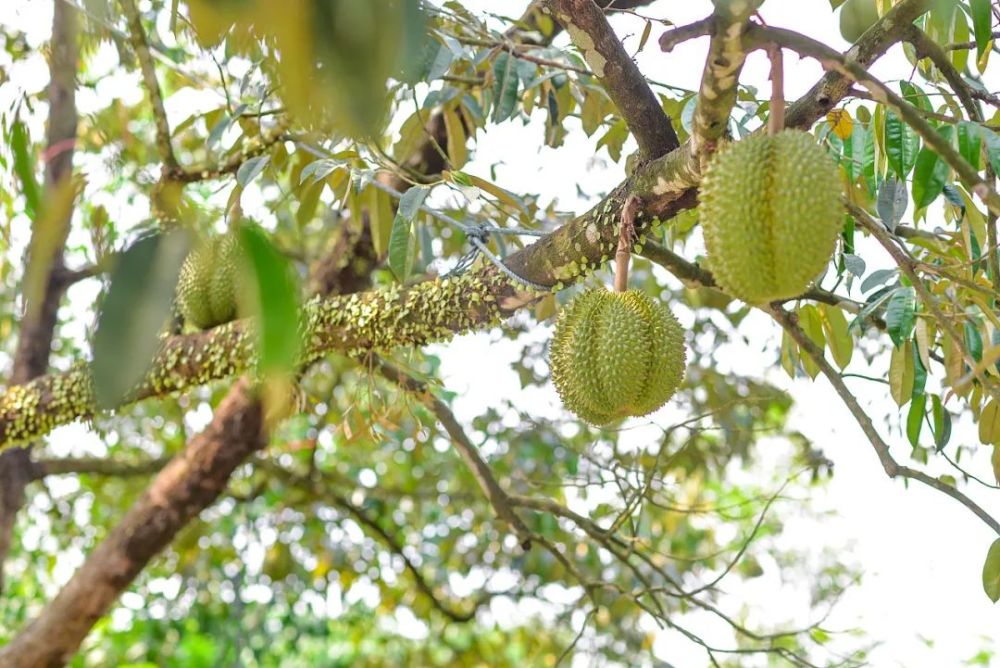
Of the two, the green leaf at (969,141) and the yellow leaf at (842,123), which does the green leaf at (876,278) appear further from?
the green leaf at (969,141)

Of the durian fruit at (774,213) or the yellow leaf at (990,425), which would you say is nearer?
the durian fruit at (774,213)

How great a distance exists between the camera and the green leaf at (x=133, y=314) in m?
0.31

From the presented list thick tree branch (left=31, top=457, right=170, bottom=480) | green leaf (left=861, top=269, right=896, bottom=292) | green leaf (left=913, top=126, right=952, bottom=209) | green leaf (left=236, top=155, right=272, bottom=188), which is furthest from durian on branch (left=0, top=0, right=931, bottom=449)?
thick tree branch (left=31, top=457, right=170, bottom=480)

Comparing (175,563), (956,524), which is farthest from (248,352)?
(175,563)

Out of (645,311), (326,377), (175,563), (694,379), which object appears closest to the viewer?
(645,311)

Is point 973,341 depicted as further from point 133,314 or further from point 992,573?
point 133,314

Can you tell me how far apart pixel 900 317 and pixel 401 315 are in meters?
0.69

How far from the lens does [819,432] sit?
242 centimetres

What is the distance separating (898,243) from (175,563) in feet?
9.97

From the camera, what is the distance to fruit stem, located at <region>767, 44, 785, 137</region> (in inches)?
32.4

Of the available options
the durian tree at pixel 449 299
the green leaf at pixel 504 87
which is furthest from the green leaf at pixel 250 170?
the green leaf at pixel 504 87

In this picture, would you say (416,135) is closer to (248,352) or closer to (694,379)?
(248,352)

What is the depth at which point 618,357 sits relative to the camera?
1.12 meters

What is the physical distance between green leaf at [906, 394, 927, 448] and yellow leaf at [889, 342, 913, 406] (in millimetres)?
13
